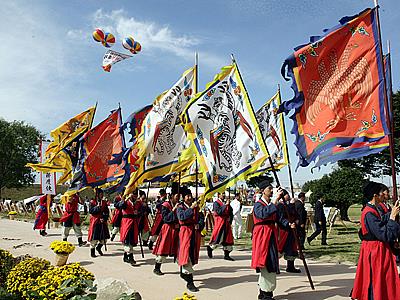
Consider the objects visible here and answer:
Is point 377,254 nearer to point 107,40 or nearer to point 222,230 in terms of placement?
point 222,230

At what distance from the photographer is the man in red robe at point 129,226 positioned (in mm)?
10273

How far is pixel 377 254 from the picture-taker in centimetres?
516

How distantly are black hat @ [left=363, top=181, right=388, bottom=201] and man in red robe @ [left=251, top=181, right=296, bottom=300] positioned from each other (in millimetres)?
1499

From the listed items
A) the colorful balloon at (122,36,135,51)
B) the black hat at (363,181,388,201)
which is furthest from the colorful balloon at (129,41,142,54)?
the black hat at (363,181,388,201)

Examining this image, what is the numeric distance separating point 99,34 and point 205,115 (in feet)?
35.9

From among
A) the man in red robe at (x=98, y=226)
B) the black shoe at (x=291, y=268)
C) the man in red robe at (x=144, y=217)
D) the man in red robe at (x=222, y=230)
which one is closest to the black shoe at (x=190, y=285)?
the black shoe at (x=291, y=268)

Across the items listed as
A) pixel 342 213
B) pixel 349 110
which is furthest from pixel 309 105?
pixel 342 213

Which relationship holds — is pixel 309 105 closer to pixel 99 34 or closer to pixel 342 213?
pixel 99 34

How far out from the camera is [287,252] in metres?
9.13

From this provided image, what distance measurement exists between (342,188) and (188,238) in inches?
694

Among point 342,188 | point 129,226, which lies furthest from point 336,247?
point 342,188

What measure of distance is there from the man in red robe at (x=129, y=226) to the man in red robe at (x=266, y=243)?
4.21 metres

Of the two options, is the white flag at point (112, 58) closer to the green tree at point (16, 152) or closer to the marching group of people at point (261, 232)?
the marching group of people at point (261, 232)

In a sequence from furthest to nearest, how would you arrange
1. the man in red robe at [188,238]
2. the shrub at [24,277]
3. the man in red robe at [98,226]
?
the man in red robe at [98,226] → the man in red robe at [188,238] → the shrub at [24,277]
